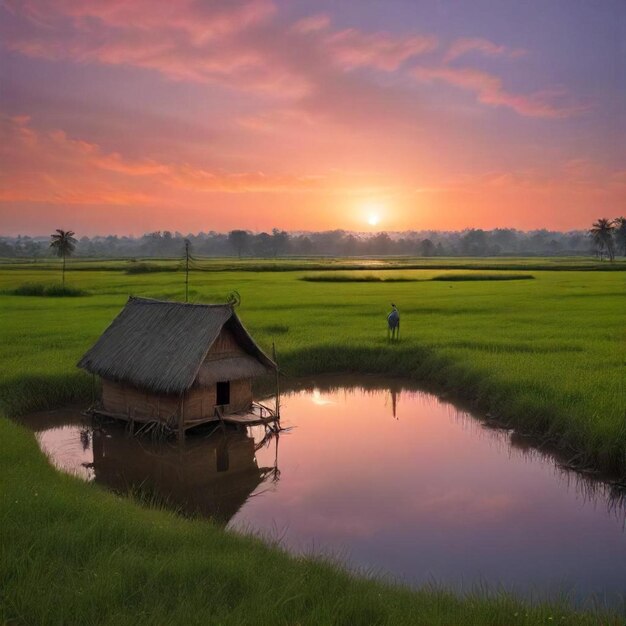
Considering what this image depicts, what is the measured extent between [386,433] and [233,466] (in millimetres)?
3729

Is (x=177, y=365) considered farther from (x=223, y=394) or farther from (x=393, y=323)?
(x=393, y=323)

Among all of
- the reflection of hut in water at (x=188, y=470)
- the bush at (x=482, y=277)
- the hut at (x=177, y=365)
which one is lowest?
the reflection of hut in water at (x=188, y=470)

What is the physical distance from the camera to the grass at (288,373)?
579cm

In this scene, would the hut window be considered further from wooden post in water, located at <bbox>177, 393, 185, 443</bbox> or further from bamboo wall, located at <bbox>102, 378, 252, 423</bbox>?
wooden post in water, located at <bbox>177, 393, 185, 443</bbox>

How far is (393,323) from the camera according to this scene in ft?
67.5

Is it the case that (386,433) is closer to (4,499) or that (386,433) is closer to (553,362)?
(553,362)

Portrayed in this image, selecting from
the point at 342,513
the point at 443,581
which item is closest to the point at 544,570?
the point at 443,581

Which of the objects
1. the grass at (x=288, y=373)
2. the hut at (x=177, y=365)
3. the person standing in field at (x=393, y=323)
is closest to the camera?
the grass at (x=288, y=373)

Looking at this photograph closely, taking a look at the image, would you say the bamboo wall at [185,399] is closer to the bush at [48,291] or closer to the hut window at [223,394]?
the hut window at [223,394]

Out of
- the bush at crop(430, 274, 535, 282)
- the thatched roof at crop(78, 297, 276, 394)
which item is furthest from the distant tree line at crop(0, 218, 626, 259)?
the thatched roof at crop(78, 297, 276, 394)

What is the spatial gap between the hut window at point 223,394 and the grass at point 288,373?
403 centimetres

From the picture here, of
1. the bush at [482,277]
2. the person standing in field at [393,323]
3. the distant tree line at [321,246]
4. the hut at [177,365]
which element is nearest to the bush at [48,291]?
the person standing in field at [393,323]

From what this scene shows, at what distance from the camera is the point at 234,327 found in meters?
14.3

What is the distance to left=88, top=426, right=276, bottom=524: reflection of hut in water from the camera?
10.9 meters
